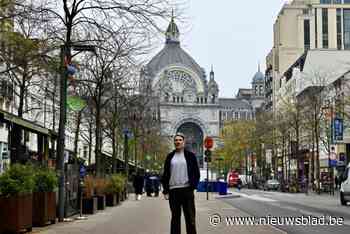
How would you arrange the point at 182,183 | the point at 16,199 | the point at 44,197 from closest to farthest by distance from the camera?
the point at 182,183, the point at 16,199, the point at 44,197

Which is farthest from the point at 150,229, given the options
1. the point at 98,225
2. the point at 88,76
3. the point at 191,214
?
the point at 88,76

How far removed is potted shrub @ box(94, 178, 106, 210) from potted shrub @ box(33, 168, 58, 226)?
7860mm

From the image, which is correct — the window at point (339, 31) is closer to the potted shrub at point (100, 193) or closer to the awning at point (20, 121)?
the potted shrub at point (100, 193)

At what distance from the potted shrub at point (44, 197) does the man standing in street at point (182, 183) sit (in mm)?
6152

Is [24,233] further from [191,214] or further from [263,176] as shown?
[263,176]

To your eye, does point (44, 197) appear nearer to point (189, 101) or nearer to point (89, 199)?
point (89, 199)

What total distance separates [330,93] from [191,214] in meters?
68.8

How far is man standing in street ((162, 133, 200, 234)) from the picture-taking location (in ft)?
39.8

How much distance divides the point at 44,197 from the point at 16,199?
3.01m

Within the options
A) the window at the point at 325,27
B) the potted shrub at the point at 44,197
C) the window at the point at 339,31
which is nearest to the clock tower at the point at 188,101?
the window at the point at 325,27

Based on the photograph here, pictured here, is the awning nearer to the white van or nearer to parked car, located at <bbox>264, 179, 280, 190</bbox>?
the white van

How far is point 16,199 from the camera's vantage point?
14789 mm

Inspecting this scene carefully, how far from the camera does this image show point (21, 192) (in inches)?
599

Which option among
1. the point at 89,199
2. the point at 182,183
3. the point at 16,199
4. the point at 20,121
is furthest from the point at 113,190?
the point at 182,183
